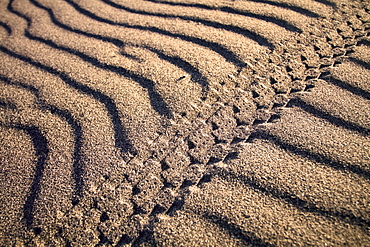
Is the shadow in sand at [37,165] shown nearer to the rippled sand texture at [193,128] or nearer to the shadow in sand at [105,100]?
the rippled sand texture at [193,128]

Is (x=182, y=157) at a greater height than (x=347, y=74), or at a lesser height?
lesser

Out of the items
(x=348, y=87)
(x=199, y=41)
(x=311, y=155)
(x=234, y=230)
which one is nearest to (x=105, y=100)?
(x=199, y=41)

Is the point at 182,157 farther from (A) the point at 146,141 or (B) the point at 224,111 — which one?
(B) the point at 224,111

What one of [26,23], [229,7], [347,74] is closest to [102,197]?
[347,74]

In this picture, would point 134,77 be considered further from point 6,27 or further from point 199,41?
point 6,27

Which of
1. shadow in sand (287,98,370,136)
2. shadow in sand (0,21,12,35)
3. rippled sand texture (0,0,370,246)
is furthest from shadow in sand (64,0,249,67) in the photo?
shadow in sand (0,21,12,35)

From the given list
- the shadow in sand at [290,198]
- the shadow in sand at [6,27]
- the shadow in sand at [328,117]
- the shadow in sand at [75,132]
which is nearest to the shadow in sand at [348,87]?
the shadow in sand at [328,117]

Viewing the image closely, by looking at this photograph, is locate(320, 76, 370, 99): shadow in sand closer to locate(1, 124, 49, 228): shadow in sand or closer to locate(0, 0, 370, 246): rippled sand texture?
locate(0, 0, 370, 246): rippled sand texture

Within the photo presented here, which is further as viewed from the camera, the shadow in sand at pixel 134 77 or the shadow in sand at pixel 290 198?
the shadow in sand at pixel 134 77
